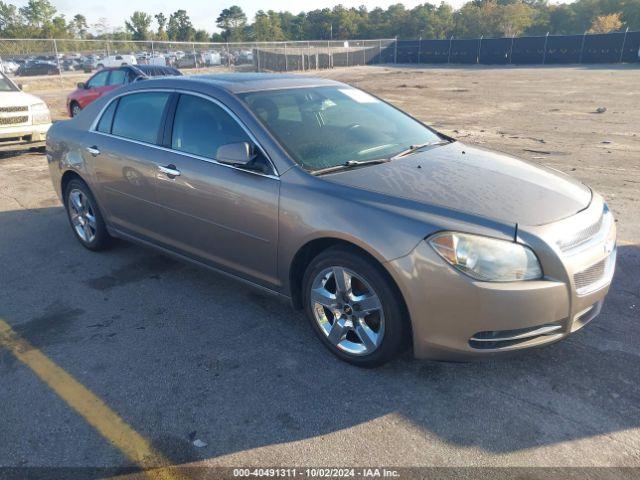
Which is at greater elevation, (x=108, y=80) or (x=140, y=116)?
(x=140, y=116)

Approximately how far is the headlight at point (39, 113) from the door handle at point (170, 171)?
7833mm

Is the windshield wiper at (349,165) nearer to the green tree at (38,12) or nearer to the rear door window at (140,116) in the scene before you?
the rear door window at (140,116)

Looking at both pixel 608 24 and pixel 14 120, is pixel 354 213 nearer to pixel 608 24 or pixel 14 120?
pixel 14 120

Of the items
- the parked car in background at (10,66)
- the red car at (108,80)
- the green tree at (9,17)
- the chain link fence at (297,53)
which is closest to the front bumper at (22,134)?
the red car at (108,80)

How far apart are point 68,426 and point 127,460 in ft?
1.56

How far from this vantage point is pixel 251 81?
411cm

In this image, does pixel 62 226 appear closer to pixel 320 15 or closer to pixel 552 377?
pixel 552 377

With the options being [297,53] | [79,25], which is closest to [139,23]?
[79,25]

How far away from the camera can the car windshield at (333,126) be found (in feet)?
11.6

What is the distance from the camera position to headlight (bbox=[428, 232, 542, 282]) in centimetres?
265

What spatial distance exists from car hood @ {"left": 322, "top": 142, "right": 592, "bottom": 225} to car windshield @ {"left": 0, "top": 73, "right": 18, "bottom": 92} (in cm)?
1017

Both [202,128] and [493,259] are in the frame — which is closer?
[493,259]

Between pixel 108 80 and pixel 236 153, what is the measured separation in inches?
495

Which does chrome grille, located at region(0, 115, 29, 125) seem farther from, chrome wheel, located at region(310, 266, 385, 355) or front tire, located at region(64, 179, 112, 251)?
chrome wheel, located at region(310, 266, 385, 355)
